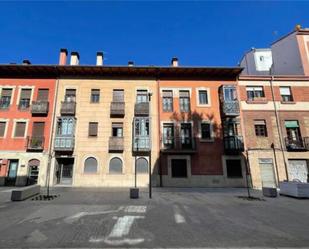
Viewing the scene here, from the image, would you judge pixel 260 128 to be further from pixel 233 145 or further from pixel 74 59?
pixel 74 59

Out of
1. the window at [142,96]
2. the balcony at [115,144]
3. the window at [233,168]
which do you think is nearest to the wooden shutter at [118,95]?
the window at [142,96]

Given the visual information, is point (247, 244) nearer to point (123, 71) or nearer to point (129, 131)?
point (129, 131)

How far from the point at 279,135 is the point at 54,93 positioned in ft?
71.2

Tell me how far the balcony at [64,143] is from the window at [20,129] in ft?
10.4

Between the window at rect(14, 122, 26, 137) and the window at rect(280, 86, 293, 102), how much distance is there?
24793 millimetres

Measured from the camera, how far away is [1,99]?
1858 cm

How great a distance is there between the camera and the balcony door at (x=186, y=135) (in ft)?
59.5

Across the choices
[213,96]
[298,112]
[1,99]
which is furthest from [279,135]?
[1,99]

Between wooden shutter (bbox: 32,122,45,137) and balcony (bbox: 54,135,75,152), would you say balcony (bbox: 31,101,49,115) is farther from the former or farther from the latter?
balcony (bbox: 54,135,75,152)

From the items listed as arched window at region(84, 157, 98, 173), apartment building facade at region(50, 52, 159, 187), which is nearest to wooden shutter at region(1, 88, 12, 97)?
apartment building facade at region(50, 52, 159, 187)

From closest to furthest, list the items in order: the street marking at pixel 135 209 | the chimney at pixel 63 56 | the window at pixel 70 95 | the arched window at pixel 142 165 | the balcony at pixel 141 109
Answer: the street marking at pixel 135 209, the arched window at pixel 142 165, the balcony at pixel 141 109, the window at pixel 70 95, the chimney at pixel 63 56

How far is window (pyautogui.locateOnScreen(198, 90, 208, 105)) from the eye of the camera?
1924 centimetres

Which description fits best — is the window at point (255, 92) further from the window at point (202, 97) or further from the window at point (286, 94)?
the window at point (202, 97)

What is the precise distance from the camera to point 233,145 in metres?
17.6
